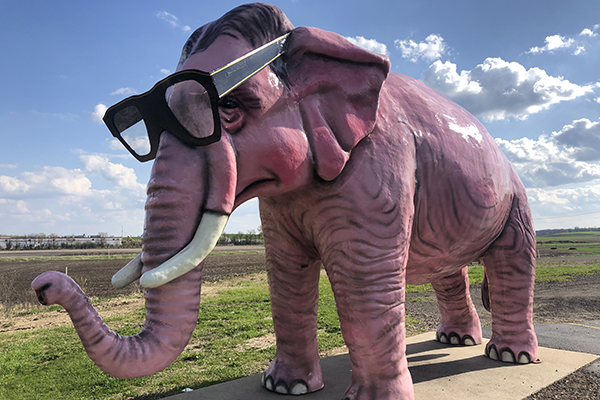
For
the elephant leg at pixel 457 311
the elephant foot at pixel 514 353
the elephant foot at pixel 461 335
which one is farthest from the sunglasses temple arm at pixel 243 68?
the elephant foot at pixel 461 335

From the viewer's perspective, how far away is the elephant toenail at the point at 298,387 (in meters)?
3.17

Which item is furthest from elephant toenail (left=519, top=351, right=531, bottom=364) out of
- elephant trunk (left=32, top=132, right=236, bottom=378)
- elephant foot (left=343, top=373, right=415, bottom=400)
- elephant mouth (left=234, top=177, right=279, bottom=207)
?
elephant trunk (left=32, top=132, right=236, bottom=378)

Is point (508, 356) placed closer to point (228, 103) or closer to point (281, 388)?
point (281, 388)

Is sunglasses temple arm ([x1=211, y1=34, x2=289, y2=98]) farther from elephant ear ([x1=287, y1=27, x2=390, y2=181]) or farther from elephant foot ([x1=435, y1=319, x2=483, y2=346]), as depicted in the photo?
elephant foot ([x1=435, y1=319, x2=483, y2=346])

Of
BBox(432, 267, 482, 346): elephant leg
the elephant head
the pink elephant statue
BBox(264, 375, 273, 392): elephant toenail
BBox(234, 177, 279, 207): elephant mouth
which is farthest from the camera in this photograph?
BBox(432, 267, 482, 346): elephant leg

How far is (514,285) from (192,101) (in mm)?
3255

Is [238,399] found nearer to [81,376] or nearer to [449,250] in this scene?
[449,250]

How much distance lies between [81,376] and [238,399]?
239 cm

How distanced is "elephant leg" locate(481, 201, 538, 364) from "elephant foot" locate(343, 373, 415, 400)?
1748 millimetres

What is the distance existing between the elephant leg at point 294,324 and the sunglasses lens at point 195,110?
1.34 m

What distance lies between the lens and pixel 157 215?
6.42 ft

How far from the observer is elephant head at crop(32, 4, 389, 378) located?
6.01 ft

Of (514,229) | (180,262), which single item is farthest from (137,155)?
(514,229)

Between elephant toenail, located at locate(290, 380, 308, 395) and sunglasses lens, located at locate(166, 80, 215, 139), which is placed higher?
sunglasses lens, located at locate(166, 80, 215, 139)
